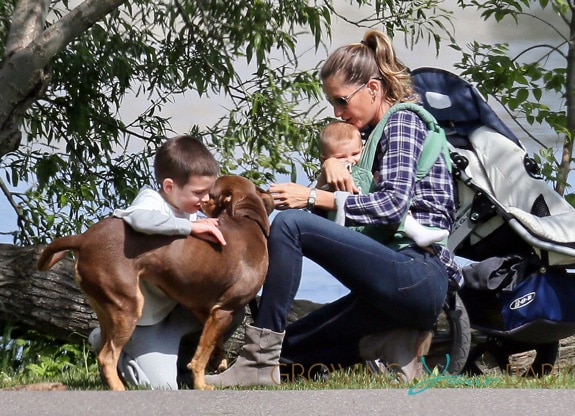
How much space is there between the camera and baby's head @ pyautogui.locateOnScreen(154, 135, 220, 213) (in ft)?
15.8

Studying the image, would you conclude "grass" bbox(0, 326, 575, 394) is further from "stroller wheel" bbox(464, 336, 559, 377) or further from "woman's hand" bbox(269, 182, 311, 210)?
"woman's hand" bbox(269, 182, 311, 210)

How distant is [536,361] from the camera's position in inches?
240

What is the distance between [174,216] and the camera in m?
4.75

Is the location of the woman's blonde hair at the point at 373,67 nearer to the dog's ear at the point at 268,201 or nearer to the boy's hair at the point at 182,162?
the dog's ear at the point at 268,201

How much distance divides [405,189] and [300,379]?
3.65ft

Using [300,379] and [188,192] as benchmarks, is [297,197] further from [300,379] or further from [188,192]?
[300,379]

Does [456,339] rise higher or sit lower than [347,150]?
lower

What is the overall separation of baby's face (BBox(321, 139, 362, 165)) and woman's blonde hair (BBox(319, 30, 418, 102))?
30cm

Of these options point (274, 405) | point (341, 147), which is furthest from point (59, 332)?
point (274, 405)

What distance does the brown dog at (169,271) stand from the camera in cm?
456

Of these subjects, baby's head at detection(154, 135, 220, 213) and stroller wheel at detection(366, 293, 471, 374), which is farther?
stroller wheel at detection(366, 293, 471, 374)

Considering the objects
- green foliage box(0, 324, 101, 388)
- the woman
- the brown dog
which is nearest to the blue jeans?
the woman

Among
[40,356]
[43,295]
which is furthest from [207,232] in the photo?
[40,356]

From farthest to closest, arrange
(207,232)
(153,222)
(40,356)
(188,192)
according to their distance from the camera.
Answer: (40,356), (188,192), (207,232), (153,222)
